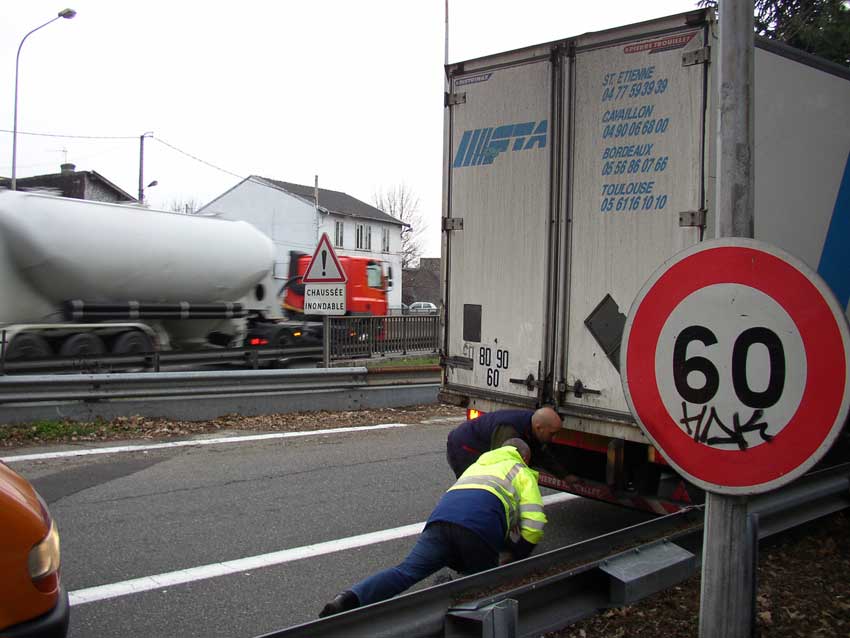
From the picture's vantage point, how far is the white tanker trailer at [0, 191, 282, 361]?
14.2m

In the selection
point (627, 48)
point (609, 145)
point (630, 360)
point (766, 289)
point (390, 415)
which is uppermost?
point (627, 48)

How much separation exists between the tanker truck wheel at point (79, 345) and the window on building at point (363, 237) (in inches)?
1824

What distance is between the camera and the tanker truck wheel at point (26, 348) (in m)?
13.9

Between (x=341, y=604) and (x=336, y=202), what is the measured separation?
198ft

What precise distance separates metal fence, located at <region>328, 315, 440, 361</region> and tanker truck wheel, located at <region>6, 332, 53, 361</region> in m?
5.55

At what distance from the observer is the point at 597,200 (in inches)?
218

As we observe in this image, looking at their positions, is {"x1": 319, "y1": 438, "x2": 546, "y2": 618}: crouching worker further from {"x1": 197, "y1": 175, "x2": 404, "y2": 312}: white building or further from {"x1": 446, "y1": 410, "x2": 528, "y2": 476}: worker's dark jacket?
{"x1": 197, "y1": 175, "x2": 404, "y2": 312}: white building

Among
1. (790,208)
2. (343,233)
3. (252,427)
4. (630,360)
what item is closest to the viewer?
(630,360)

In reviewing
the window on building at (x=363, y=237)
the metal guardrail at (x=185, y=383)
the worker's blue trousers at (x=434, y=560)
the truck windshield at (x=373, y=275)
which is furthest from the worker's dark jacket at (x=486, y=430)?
the window on building at (x=363, y=237)

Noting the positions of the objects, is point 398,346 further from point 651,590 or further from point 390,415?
point 651,590

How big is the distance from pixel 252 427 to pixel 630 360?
8.57 meters

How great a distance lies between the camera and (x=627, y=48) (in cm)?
539

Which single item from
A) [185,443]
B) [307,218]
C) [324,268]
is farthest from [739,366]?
[307,218]

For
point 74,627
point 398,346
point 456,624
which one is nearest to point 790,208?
point 456,624
